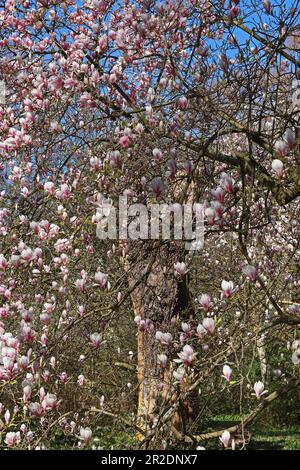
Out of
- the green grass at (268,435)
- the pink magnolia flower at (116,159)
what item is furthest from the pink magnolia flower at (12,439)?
the green grass at (268,435)

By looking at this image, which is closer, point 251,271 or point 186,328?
point 251,271

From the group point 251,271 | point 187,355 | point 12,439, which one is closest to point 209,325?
point 187,355

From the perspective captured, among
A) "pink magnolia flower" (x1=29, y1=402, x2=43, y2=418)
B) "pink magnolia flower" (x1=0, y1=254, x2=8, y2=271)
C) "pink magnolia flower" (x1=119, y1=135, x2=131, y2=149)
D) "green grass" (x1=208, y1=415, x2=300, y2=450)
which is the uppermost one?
"pink magnolia flower" (x1=119, y1=135, x2=131, y2=149)

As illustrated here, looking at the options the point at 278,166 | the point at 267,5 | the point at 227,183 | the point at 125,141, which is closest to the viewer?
the point at 278,166

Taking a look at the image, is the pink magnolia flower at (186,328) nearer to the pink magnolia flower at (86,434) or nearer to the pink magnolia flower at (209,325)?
the pink magnolia flower at (209,325)

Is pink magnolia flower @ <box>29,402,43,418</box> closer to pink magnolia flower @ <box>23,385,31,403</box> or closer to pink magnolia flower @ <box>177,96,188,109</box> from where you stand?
pink magnolia flower @ <box>23,385,31,403</box>

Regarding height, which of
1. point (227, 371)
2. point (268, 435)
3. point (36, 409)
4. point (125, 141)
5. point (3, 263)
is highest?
point (125, 141)

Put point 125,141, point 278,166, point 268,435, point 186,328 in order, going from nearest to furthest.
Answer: point 278,166
point 186,328
point 125,141
point 268,435

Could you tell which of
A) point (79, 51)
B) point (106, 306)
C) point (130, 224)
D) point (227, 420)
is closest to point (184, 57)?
point (79, 51)

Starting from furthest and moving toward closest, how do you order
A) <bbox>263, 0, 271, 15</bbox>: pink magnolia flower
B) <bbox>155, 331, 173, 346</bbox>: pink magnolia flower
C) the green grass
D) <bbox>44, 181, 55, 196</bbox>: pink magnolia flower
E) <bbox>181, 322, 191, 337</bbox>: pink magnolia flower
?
the green grass
<bbox>263, 0, 271, 15</bbox>: pink magnolia flower
<bbox>44, 181, 55, 196</bbox>: pink magnolia flower
<bbox>181, 322, 191, 337</bbox>: pink magnolia flower
<bbox>155, 331, 173, 346</bbox>: pink magnolia flower

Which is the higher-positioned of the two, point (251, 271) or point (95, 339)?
point (251, 271)

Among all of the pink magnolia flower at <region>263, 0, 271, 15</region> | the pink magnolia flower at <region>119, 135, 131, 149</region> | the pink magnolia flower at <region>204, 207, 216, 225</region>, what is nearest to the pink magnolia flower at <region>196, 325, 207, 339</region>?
the pink magnolia flower at <region>204, 207, 216, 225</region>

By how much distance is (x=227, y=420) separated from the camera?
8.88m

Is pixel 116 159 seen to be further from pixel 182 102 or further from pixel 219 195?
pixel 219 195
